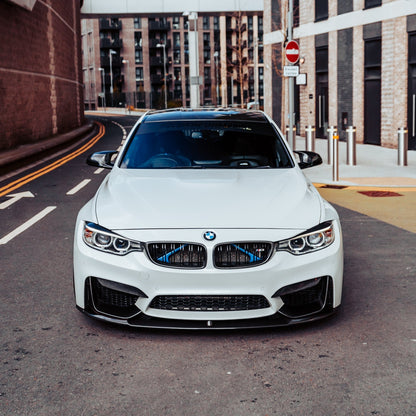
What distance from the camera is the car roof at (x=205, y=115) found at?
6.62 meters

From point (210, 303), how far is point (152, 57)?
11819 cm

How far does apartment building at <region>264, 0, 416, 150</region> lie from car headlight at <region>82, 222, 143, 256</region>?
19707 mm

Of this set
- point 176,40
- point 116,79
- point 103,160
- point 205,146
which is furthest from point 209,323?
point 176,40

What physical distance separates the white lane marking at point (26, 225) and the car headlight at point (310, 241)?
4.87 meters

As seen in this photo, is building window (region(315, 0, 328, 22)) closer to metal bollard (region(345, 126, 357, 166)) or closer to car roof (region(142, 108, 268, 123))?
metal bollard (region(345, 126, 357, 166))

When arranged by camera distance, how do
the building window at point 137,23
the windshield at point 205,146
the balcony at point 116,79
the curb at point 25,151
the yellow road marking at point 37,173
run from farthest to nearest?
the building window at point 137,23 < the balcony at point 116,79 < the curb at point 25,151 < the yellow road marking at point 37,173 < the windshield at point 205,146

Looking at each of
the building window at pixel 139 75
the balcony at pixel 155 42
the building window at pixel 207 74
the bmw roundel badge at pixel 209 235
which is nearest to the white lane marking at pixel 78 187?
the bmw roundel badge at pixel 209 235

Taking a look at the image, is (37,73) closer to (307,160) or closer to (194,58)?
(194,58)

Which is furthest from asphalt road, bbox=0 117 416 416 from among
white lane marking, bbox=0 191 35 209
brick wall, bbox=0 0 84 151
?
brick wall, bbox=0 0 84 151

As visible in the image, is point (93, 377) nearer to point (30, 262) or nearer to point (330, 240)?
point (330, 240)

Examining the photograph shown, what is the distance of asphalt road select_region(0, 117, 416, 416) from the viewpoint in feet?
12.0

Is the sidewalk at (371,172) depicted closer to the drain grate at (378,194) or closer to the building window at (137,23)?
the drain grate at (378,194)

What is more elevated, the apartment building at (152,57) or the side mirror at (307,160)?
the apartment building at (152,57)

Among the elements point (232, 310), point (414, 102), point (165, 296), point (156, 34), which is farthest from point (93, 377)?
point (156, 34)
